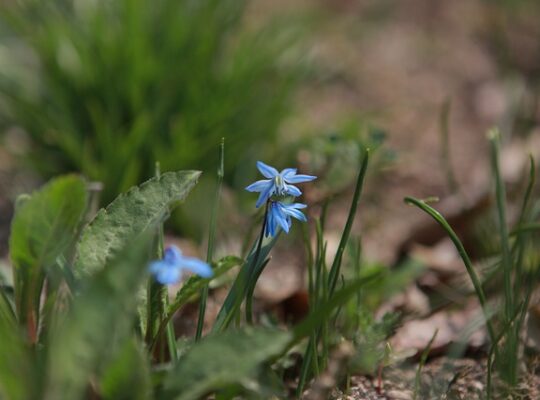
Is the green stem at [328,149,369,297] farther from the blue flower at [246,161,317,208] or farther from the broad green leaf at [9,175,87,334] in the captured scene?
the broad green leaf at [9,175,87,334]

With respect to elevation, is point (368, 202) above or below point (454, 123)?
below

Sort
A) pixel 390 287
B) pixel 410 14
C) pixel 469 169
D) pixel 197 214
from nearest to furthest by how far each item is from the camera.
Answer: pixel 390 287
pixel 197 214
pixel 469 169
pixel 410 14

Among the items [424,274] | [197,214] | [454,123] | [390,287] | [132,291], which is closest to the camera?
[132,291]

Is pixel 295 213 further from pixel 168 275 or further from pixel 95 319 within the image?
pixel 95 319

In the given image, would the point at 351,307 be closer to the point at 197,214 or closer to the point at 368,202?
the point at 197,214

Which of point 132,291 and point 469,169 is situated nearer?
point 132,291

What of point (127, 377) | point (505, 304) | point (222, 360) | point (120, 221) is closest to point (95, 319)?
point (127, 377)

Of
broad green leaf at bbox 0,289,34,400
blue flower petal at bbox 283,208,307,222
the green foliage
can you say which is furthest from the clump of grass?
the green foliage

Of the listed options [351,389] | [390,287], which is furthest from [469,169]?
[351,389]
